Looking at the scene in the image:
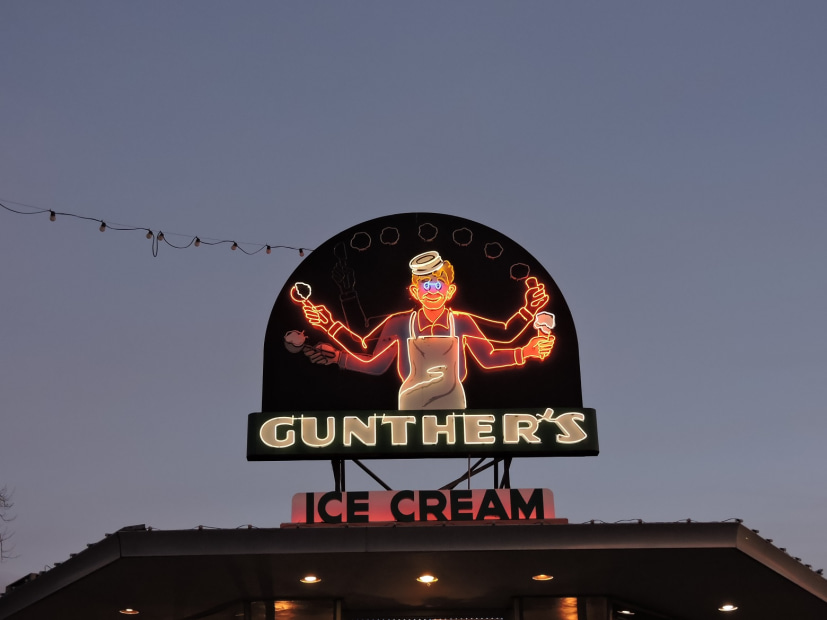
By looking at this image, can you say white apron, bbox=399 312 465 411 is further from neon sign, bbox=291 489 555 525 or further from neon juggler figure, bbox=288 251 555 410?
neon sign, bbox=291 489 555 525

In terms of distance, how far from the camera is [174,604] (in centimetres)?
2203

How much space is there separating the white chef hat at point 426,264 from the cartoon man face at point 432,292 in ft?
0.48

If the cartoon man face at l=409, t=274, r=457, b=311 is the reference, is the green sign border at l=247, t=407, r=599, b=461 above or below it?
below

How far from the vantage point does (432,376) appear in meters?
Answer: 24.4

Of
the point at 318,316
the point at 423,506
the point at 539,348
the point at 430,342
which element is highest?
the point at 318,316

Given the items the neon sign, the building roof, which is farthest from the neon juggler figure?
the building roof

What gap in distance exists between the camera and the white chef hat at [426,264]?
83.8 feet

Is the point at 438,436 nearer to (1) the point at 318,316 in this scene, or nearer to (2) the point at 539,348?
(2) the point at 539,348

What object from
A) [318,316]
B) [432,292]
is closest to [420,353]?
[432,292]

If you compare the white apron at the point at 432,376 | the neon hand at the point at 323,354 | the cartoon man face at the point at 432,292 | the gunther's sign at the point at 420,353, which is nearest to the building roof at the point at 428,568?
the gunther's sign at the point at 420,353

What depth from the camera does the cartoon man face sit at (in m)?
25.2

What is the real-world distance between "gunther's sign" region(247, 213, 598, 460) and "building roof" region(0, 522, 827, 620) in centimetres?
302

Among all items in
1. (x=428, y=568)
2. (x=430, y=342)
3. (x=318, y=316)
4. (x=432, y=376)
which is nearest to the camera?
(x=428, y=568)

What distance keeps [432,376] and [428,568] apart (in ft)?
18.7
